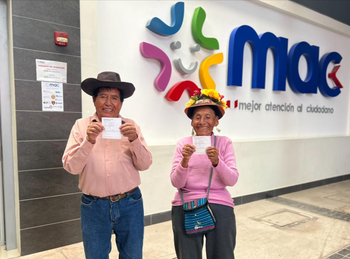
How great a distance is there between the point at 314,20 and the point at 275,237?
176 inches

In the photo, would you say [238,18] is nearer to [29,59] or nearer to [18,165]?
[29,59]

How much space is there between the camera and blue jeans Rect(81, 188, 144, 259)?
1.76 meters

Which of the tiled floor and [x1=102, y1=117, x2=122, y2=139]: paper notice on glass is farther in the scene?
the tiled floor

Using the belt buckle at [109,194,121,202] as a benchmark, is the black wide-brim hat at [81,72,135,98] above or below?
above

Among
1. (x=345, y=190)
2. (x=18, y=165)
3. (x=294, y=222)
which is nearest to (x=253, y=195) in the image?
(x=294, y=222)

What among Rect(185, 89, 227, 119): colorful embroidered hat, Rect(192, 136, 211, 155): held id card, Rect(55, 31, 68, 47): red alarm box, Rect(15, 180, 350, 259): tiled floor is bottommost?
Rect(15, 180, 350, 259): tiled floor

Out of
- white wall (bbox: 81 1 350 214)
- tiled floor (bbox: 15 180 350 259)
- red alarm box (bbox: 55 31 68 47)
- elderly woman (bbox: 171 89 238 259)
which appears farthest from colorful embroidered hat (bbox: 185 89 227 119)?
tiled floor (bbox: 15 180 350 259)

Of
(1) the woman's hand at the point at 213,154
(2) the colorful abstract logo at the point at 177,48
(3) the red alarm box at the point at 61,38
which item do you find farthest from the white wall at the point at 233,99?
(1) the woman's hand at the point at 213,154

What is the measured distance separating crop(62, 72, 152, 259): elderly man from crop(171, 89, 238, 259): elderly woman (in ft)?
0.92

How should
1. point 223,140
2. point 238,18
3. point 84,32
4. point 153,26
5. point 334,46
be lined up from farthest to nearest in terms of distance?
point 334,46 < point 238,18 < point 153,26 < point 84,32 < point 223,140

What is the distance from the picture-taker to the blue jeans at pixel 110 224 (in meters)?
1.76

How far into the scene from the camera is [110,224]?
1790 millimetres

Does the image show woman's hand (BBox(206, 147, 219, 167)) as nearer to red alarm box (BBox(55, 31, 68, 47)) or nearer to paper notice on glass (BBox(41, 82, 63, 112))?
paper notice on glass (BBox(41, 82, 63, 112))

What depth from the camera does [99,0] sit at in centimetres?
322
